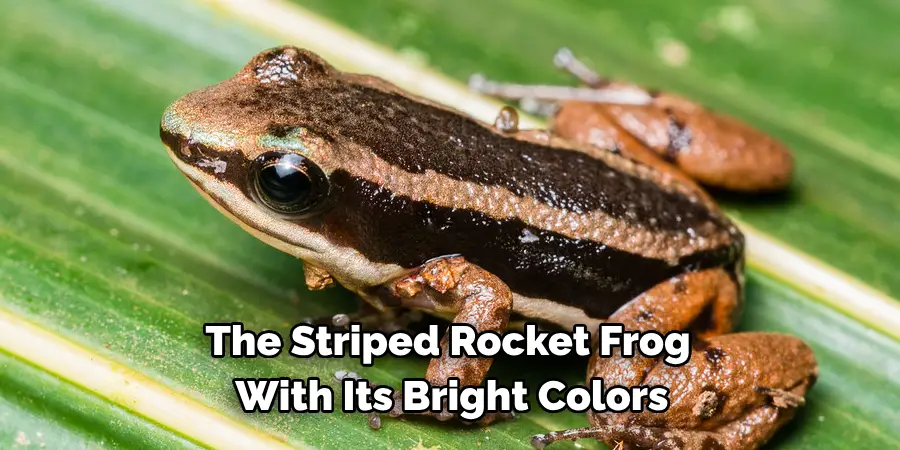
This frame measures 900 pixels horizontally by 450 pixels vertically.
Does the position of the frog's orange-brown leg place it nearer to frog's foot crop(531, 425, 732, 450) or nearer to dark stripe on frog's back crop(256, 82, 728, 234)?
dark stripe on frog's back crop(256, 82, 728, 234)

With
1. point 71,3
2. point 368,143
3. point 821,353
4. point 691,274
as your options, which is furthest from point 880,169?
point 71,3

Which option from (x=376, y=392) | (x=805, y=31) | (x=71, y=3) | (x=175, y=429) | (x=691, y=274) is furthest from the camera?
(x=805, y=31)

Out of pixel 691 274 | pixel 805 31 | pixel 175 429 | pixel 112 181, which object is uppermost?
pixel 805 31

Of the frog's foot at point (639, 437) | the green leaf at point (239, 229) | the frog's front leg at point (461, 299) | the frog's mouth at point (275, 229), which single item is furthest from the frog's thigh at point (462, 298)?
the frog's foot at point (639, 437)

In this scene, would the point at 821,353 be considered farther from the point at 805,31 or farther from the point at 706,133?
the point at 805,31

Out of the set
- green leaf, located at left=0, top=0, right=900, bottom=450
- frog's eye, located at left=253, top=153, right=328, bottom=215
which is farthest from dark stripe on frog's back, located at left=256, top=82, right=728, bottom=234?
green leaf, located at left=0, top=0, right=900, bottom=450

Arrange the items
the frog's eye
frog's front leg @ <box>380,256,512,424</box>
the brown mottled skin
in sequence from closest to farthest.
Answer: the frog's eye < frog's front leg @ <box>380,256,512,424</box> < the brown mottled skin
